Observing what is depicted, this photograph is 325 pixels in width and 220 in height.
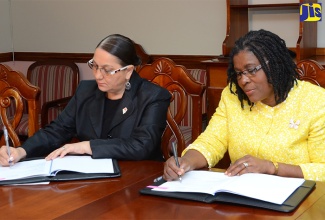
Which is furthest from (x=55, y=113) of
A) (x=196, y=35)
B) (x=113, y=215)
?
(x=113, y=215)

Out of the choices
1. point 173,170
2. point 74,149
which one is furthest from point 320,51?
point 173,170

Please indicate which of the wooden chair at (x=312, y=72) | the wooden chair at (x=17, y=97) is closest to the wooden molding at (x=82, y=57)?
the wooden chair at (x=312, y=72)

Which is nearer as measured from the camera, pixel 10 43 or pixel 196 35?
pixel 196 35

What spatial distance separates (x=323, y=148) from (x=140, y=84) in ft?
3.09

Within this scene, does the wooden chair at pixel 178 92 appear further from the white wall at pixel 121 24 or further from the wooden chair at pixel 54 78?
the wooden chair at pixel 54 78

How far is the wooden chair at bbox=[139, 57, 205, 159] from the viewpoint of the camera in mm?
2744

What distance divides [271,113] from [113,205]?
0.84m

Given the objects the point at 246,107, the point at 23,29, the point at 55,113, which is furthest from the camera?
the point at 23,29

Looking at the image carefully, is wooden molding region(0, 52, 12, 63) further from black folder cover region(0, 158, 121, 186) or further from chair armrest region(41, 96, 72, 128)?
black folder cover region(0, 158, 121, 186)

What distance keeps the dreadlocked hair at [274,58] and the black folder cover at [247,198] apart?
19.2 inches

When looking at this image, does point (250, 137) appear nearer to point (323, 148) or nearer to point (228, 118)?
point (228, 118)

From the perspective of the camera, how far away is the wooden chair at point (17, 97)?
2.82 metres

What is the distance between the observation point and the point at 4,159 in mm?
2279

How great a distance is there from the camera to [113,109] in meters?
2.72
